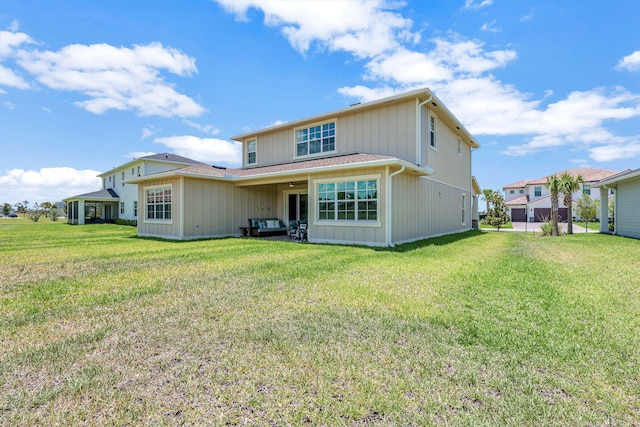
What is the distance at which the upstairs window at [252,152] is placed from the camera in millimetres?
18125

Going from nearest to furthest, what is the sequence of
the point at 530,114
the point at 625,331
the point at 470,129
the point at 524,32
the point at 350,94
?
the point at 625,331 → the point at 524,32 → the point at 350,94 → the point at 470,129 → the point at 530,114

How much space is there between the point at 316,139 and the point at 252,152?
203 inches

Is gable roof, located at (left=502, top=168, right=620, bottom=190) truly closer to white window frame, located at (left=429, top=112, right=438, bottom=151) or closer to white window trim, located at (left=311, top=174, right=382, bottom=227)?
white window frame, located at (left=429, top=112, right=438, bottom=151)

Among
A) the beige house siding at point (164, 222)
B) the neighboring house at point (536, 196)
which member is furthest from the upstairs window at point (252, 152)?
the neighboring house at point (536, 196)

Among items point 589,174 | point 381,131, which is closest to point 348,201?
point 381,131

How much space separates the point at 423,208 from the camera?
13.3m

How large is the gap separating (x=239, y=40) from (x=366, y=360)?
537 inches

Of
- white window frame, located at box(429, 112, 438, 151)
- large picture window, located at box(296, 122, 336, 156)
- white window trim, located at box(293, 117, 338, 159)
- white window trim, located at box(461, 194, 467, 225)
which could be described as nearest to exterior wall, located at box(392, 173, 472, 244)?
white window trim, located at box(461, 194, 467, 225)

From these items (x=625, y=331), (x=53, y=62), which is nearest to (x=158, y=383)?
(x=625, y=331)

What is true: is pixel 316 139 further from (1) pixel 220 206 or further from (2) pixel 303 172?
(1) pixel 220 206

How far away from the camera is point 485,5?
1042 centimetres

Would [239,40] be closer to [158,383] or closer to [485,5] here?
[485,5]

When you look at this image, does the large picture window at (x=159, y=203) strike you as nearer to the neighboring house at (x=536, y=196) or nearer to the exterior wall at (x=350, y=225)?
the exterior wall at (x=350, y=225)

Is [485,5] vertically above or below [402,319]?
above
